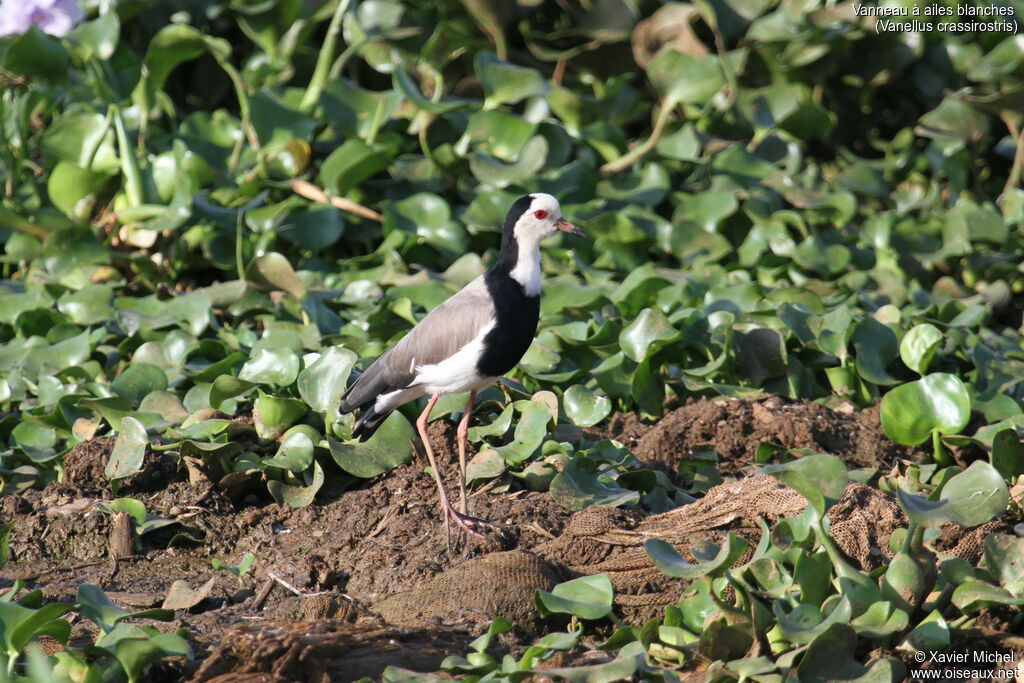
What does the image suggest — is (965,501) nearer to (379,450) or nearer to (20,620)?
(379,450)

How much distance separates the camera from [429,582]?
147 inches

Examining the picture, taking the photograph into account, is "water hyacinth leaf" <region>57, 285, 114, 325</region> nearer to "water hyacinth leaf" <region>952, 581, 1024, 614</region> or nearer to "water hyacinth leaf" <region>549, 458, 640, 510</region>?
"water hyacinth leaf" <region>549, 458, 640, 510</region>

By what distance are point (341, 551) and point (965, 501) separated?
6.72 feet

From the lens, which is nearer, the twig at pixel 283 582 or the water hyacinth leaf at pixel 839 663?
the water hyacinth leaf at pixel 839 663

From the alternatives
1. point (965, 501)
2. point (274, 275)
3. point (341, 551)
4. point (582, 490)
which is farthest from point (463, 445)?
point (274, 275)

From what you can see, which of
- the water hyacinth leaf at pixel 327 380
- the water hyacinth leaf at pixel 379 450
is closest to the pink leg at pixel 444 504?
Result: the water hyacinth leaf at pixel 379 450

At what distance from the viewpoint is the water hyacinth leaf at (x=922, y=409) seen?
14.7 ft

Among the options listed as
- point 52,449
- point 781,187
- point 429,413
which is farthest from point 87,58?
point 781,187

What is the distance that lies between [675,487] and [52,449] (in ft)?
8.22

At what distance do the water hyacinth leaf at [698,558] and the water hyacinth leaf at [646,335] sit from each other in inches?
67.9

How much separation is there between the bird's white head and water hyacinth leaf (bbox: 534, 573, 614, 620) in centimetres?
155

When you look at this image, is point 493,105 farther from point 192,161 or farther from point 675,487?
point 675,487

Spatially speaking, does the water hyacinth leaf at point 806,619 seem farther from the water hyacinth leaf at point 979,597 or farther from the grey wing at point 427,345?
the grey wing at point 427,345

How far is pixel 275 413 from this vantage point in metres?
4.48
